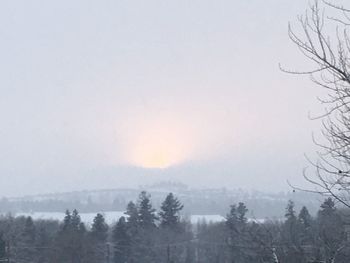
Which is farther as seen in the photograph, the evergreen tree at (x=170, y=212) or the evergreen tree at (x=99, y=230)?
the evergreen tree at (x=170, y=212)

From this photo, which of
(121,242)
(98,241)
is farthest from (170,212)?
(98,241)

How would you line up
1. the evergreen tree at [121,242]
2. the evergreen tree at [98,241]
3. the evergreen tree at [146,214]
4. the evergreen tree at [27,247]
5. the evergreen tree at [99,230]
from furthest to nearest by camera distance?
1. the evergreen tree at [146,214]
2. the evergreen tree at [121,242]
3. the evergreen tree at [99,230]
4. the evergreen tree at [27,247]
5. the evergreen tree at [98,241]

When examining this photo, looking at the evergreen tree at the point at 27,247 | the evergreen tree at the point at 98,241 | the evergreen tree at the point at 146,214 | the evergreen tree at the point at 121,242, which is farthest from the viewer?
the evergreen tree at the point at 146,214

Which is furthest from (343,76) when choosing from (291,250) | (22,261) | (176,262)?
(176,262)

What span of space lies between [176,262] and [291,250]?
59.8 metres

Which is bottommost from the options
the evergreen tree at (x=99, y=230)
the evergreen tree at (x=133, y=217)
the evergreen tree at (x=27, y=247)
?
the evergreen tree at (x=27, y=247)

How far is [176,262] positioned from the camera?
2714 inches

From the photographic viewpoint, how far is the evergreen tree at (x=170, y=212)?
2566 inches

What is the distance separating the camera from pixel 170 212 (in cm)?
6619

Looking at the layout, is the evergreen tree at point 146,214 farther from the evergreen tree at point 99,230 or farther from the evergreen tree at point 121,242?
the evergreen tree at point 99,230

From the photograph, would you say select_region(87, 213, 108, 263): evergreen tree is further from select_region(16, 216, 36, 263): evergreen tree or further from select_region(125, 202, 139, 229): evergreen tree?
select_region(16, 216, 36, 263): evergreen tree

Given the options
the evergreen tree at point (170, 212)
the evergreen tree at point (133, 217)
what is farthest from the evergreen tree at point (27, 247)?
the evergreen tree at point (170, 212)

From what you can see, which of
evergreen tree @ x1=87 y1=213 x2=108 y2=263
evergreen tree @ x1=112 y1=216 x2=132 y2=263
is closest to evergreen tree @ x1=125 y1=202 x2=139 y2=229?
evergreen tree @ x1=112 y1=216 x2=132 y2=263

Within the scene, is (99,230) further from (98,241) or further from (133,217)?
(133,217)
